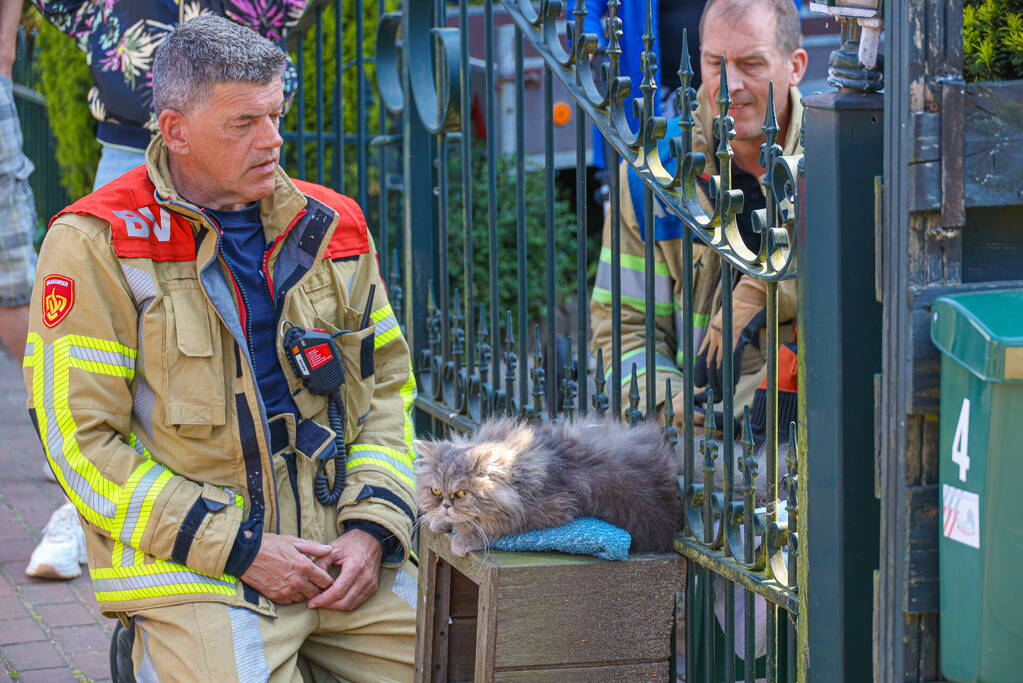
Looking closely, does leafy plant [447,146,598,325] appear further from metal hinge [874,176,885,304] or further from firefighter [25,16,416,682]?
metal hinge [874,176,885,304]

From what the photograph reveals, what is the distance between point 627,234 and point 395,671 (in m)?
→ 1.27

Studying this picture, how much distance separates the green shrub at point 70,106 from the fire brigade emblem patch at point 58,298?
5488 mm

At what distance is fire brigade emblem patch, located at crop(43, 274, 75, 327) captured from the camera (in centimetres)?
279

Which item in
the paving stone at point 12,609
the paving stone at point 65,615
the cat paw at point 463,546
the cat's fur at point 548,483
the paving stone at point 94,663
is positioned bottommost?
the paving stone at point 94,663

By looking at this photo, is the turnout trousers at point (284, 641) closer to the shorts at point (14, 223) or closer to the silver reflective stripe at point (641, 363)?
the silver reflective stripe at point (641, 363)

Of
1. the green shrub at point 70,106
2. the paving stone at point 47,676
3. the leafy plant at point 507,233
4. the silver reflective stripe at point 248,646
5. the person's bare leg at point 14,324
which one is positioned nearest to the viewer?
the silver reflective stripe at point 248,646

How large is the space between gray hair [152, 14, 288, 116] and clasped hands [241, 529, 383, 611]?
3.30 ft

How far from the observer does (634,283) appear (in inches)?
144

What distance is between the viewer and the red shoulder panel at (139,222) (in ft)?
9.29

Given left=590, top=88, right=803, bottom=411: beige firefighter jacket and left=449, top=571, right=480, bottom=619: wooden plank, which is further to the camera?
left=590, top=88, right=803, bottom=411: beige firefighter jacket

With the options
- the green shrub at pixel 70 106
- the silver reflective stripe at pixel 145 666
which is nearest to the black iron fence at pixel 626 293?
the silver reflective stripe at pixel 145 666

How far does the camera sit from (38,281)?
9.29 feet

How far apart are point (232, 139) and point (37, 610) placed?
199 centimetres

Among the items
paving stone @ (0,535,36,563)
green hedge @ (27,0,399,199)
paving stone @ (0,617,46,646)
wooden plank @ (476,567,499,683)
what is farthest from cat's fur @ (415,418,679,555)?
green hedge @ (27,0,399,199)
